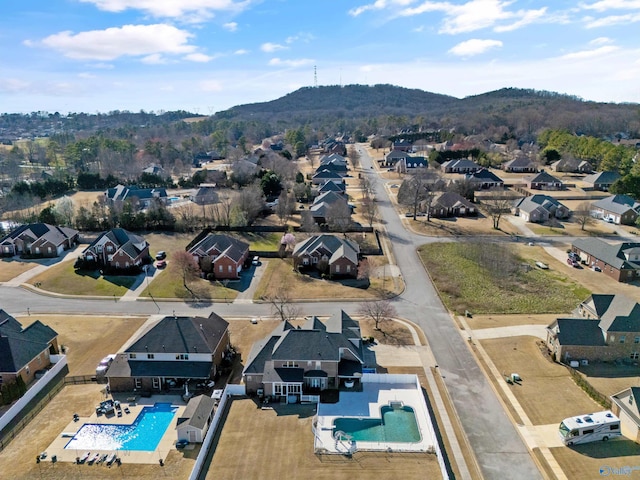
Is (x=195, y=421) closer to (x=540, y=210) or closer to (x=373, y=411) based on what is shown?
(x=373, y=411)

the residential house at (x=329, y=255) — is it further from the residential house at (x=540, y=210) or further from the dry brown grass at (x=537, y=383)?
the residential house at (x=540, y=210)

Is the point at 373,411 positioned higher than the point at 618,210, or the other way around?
the point at 618,210

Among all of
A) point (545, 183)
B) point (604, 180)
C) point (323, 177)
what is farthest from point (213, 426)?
point (604, 180)

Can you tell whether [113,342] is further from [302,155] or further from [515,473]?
[302,155]

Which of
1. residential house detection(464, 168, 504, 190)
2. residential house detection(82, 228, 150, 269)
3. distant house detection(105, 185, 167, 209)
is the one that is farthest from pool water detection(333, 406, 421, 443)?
residential house detection(464, 168, 504, 190)

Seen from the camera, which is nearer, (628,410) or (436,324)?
(628,410)

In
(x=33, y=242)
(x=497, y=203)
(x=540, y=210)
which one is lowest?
(x=540, y=210)

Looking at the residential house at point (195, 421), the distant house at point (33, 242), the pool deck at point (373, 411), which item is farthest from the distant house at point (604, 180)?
the distant house at point (33, 242)
